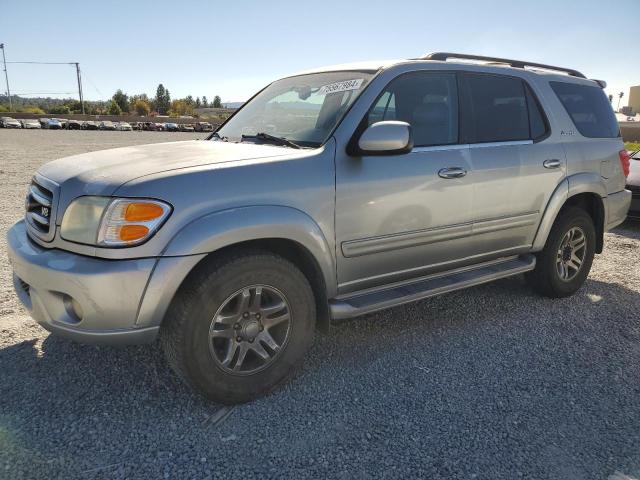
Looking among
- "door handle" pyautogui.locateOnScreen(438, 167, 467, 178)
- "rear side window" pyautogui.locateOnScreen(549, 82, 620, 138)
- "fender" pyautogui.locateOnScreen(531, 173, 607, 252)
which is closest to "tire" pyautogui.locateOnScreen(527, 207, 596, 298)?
"fender" pyautogui.locateOnScreen(531, 173, 607, 252)

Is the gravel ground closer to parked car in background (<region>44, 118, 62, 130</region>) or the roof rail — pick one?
the roof rail

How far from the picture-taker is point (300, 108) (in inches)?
135

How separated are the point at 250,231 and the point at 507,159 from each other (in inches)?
83.9

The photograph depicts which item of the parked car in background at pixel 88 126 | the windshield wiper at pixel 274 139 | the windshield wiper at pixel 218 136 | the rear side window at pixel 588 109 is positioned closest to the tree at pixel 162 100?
the parked car in background at pixel 88 126

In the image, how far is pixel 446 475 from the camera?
2.21m

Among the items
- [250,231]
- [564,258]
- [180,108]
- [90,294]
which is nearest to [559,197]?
[564,258]

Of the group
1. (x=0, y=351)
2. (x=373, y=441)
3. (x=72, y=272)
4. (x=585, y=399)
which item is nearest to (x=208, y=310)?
(x=72, y=272)

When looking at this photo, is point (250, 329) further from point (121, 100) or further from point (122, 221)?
point (121, 100)

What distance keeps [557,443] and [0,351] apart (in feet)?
10.8

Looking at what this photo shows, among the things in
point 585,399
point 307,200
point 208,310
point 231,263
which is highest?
point 307,200

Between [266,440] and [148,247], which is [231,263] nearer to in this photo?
[148,247]

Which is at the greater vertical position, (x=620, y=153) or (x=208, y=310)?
(x=620, y=153)

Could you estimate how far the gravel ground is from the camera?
2.26m

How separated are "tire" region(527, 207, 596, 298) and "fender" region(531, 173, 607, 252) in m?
0.12
